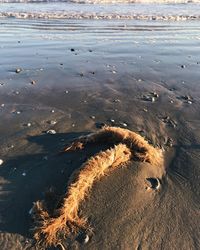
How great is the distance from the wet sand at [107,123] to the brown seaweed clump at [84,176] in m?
0.10

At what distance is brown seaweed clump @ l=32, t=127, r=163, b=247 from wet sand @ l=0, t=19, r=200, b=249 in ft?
0.34

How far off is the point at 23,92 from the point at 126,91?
1.99 metres

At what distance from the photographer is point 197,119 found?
6.19 m

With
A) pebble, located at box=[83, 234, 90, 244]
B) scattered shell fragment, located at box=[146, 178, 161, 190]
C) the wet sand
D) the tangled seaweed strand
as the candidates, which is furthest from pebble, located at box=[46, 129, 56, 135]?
pebble, located at box=[83, 234, 90, 244]

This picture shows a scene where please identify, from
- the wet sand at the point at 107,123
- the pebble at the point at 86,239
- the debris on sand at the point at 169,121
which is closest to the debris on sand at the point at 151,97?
the wet sand at the point at 107,123

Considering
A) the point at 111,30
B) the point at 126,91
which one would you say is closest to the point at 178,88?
the point at 126,91

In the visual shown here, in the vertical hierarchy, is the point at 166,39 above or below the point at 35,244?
below

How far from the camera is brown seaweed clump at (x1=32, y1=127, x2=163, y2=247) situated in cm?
358

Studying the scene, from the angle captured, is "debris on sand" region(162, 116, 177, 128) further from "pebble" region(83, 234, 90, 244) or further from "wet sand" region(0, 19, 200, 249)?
"pebble" region(83, 234, 90, 244)

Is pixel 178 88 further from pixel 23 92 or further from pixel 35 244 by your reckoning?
pixel 35 244

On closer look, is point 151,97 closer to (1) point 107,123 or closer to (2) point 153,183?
(1) point 107,123

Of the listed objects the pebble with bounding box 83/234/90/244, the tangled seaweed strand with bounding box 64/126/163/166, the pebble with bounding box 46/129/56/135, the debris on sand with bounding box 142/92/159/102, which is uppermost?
the tangled seaweed strand with bounding box 64/126/163/166

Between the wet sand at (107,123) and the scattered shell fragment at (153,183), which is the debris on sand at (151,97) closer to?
the wet sand at (107,123)

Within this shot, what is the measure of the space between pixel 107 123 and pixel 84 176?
1.90 meters
